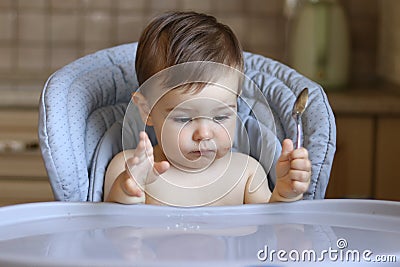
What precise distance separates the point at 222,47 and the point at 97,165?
30 cm

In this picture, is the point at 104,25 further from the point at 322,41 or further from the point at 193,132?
the point at 193,132

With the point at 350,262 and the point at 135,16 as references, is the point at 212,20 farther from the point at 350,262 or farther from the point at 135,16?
the point at 135,16

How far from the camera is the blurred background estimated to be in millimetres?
2133

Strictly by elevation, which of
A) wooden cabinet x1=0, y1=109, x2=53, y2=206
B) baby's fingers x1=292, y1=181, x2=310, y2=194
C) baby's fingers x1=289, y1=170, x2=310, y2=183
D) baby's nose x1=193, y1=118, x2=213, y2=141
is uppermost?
baby's nose x1=193, y1=118, x2=213, y2=141

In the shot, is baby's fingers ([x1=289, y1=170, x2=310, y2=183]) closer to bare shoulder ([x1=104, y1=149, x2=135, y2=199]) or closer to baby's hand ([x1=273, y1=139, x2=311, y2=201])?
baby's hand ([x1=273, y1=139, x2=311, y2=201])

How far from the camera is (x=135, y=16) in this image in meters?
2.57

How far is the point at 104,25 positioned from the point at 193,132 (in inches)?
58.6

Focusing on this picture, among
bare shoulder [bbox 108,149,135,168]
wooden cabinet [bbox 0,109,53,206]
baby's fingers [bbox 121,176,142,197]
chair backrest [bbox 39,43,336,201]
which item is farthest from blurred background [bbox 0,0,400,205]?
baby's fingers [bbox 121,176,142,197]

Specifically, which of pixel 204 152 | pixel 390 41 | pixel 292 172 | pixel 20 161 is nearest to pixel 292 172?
pixel 292 172

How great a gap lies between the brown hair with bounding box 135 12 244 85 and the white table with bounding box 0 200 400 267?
26cm

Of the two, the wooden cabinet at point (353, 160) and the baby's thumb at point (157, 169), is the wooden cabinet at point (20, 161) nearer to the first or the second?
the wooden cabinet at point (353, 160)

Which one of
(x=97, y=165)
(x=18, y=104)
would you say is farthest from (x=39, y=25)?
(x=97, y=165)

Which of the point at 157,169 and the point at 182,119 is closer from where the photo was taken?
the point at 157,169

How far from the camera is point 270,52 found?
257 cm
